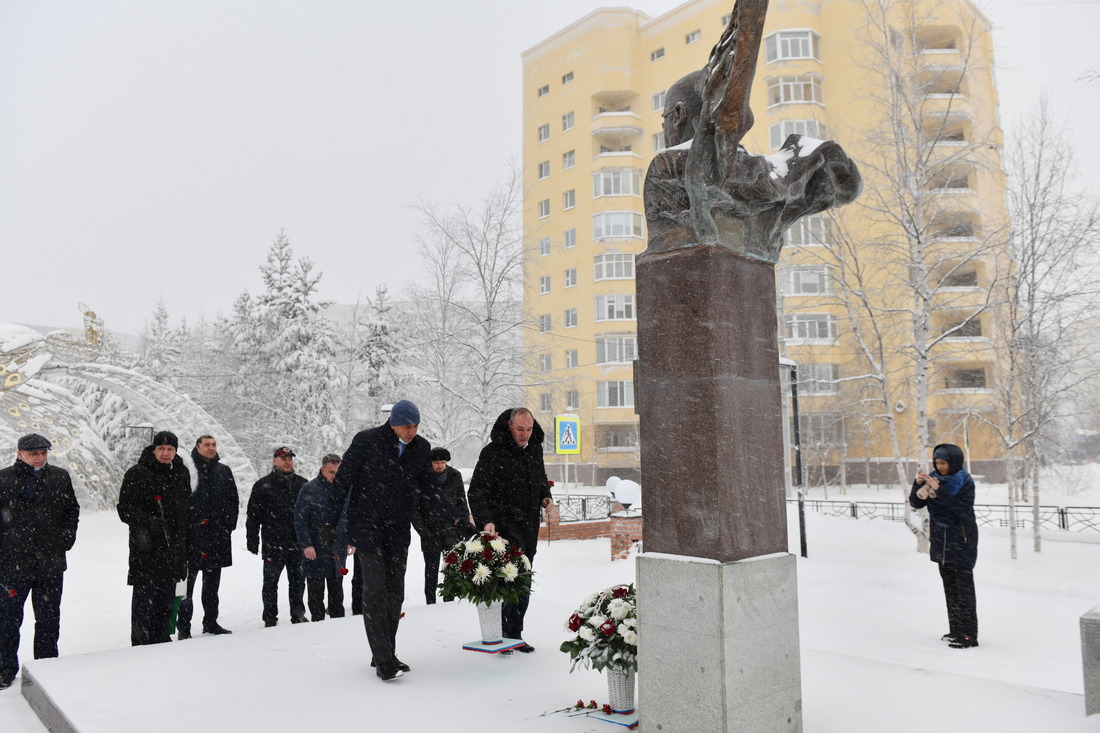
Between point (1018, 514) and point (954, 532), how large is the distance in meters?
19.6

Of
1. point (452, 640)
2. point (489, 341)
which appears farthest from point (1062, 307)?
point (452, 640)

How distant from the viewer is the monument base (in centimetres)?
399

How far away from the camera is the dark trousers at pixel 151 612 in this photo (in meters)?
7.07

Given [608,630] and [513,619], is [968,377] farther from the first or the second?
[608,630]

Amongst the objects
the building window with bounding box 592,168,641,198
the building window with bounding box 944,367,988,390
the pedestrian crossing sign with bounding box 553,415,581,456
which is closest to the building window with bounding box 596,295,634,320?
the building window with bounding box 592,168,641,198

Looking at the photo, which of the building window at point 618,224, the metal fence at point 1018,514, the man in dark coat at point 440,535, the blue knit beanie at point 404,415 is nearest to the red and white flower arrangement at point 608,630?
the blue knit beanie at point 404,415

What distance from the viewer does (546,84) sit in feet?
156

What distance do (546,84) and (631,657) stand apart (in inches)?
1824

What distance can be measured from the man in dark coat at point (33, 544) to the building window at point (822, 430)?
32201 millimetres

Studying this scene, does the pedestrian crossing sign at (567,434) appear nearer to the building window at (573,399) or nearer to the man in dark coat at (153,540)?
the man in dark coat at (153,540)

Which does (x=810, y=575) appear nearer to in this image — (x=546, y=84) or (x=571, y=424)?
(x=571, y=424)

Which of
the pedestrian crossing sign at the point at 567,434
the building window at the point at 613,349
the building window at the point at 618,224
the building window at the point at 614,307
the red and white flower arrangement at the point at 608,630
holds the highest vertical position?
the building window at the point at 618,224

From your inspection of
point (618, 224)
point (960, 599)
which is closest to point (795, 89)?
point (618, 224)

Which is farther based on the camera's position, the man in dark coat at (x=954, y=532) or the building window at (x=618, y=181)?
the building window at (x=618, y=181)
